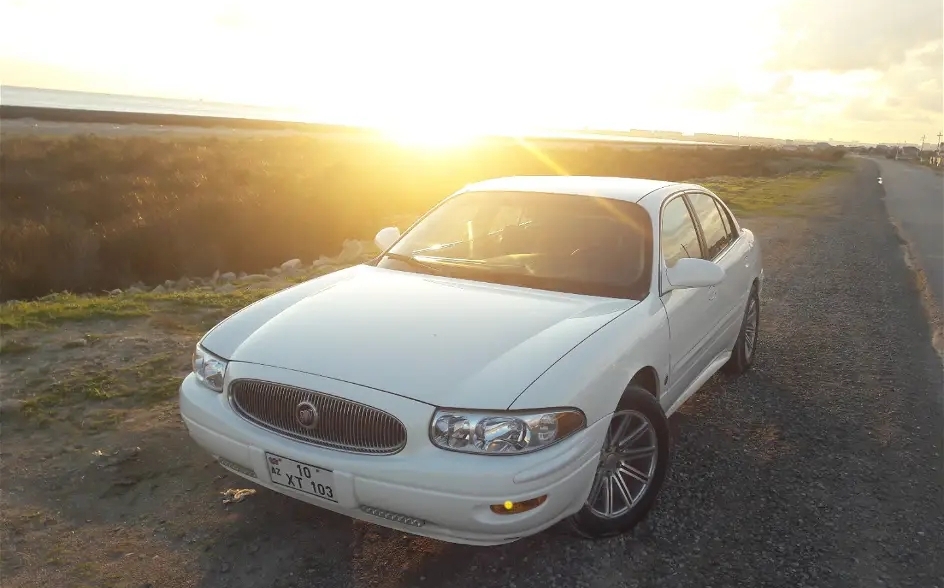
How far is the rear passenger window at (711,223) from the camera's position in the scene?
4.93m

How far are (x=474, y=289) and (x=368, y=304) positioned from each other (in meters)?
0.58

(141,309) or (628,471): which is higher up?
(628,471)

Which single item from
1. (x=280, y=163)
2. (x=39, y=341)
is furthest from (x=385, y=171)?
(x=39, y=341)

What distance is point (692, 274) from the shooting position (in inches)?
152

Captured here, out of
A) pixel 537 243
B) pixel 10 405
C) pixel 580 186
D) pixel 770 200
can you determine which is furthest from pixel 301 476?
pixel 770 200

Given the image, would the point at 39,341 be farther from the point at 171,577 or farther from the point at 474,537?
the point at 474,537

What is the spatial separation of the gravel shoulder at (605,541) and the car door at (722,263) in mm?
531

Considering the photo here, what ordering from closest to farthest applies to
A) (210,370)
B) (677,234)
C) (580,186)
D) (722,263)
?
(210,370), (677,234), (580,186), (722,263)

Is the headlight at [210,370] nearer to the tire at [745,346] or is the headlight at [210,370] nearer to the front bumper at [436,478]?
the front bumper at [436,478]

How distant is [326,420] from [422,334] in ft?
1.92

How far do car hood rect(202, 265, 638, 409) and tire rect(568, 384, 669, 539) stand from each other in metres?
0.45

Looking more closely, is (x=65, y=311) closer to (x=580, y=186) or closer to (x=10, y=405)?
(x=10, y=405)

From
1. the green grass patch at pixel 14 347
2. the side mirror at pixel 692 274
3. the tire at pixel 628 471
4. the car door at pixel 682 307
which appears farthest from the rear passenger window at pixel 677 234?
the green grass patch at pixel 14 347

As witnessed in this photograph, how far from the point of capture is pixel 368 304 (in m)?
3.60
